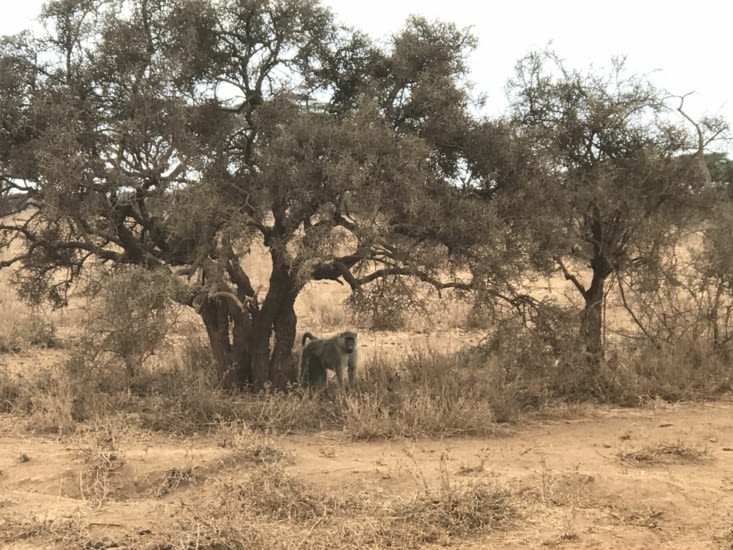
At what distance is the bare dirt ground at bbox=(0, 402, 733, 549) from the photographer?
16.0ft

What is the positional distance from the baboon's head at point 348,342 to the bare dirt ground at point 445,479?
85.8 inches

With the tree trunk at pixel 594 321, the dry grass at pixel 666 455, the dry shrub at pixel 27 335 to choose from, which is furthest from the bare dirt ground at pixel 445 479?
the dry shrub at pixel 27 335

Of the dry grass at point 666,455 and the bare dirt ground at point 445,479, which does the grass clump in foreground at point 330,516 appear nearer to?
the bare dirt ground at point 445,479

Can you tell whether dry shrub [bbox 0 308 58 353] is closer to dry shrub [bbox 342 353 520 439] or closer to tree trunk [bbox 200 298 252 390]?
tree trunk [bbox 200 298 252 390]

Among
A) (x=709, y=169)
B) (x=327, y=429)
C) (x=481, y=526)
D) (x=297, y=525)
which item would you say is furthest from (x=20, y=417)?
(x=709, y=169)

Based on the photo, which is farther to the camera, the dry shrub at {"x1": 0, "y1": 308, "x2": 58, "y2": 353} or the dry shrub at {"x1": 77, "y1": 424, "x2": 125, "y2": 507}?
the dry shrub at {"x1": 0, "y1": 308, "x2": 58, "y2": 353}

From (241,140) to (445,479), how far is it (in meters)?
4.88

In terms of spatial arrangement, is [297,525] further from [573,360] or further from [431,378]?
[573,360]

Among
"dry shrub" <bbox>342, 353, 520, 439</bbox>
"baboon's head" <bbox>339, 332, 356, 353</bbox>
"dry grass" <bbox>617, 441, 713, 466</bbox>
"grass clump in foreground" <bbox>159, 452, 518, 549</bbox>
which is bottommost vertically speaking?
"grass clump in foreground" <bbox>159, 452, 518, 549</bbox>

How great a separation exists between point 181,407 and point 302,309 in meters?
10.2

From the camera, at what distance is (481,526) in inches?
196

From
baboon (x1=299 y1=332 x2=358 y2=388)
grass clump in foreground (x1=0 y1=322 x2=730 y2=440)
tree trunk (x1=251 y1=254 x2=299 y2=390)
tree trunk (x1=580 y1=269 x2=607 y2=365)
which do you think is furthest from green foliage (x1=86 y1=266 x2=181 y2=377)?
tree trunk (x1=580 y1=269 x2=607 y2=365)

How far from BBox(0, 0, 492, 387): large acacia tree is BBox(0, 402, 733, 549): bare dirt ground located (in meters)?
1.93

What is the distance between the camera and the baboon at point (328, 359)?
961 cm
